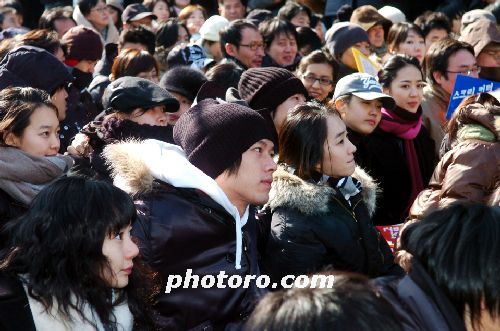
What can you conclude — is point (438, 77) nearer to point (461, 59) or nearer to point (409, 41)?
point (461, 59)

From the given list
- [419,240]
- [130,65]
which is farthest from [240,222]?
[130,65]

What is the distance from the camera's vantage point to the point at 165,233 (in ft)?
9.63

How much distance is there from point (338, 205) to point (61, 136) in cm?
231

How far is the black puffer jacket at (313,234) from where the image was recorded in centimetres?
341

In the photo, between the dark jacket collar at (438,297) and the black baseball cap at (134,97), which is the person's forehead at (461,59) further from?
the dark jacket collar at (438,297)

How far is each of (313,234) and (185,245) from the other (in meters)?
0.70

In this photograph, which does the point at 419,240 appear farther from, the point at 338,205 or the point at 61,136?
the point at 61,136

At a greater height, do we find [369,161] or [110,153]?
[110,153]

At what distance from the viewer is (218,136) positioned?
3154 mm

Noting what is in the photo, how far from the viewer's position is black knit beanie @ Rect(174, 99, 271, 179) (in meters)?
3.16

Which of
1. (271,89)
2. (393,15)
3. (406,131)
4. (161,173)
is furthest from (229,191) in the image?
(393,15)

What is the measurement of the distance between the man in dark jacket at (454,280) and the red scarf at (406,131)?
303 cm

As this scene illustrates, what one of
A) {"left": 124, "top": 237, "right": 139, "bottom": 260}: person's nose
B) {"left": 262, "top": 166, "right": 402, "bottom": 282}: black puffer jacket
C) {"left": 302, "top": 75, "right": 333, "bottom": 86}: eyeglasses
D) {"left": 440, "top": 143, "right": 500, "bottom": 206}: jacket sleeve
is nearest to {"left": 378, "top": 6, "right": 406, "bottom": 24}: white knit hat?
{"left": 302, "top": 75, "right": 333, "bottom": 86}: eyeglasses

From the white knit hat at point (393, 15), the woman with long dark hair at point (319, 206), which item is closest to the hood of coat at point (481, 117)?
the woman with long dark hair at point (319, 206)
